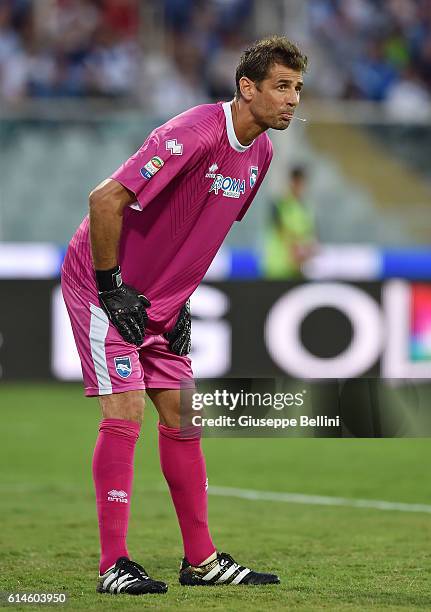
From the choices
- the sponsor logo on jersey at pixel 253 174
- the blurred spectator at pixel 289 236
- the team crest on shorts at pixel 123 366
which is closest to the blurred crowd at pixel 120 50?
the blurred spectator at pixel 289 236

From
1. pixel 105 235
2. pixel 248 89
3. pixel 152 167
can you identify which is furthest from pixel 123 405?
pixel 248 89

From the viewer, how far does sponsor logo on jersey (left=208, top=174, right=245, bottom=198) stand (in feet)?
17.0

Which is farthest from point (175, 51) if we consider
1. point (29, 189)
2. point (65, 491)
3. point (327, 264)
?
point (65, 491)

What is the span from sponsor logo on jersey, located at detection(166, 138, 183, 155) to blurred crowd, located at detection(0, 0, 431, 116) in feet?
38.2

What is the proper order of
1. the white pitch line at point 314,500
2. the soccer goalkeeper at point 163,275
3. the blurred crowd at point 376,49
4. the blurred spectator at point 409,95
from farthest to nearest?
1. the blurred spectator at point 409,95
2. the blurred crowd at point 376,49
3. the white pitch line at point 314,500
4. the soccer goalkeeper at point 163,275

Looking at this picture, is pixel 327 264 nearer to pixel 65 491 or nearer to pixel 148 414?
pixel 148 414

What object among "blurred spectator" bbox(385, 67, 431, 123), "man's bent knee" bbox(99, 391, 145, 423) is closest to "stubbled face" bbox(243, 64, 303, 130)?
"man's bent knee" bbox(99, 391, 145, 423)

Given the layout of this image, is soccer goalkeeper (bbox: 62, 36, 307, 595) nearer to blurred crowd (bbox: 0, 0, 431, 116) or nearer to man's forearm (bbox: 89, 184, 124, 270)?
man's forearm (bbox: 89, 184, 124, 270)

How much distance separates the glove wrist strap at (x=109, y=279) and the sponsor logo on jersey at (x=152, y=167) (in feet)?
1.23

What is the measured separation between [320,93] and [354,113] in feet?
5.02

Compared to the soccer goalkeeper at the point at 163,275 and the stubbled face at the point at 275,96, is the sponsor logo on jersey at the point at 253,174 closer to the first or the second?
the soccer goalkeeper at the point at 163,275

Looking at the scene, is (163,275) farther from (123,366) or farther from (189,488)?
(189,488)

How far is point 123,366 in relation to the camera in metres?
5.08

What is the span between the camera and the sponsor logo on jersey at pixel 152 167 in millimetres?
4855
